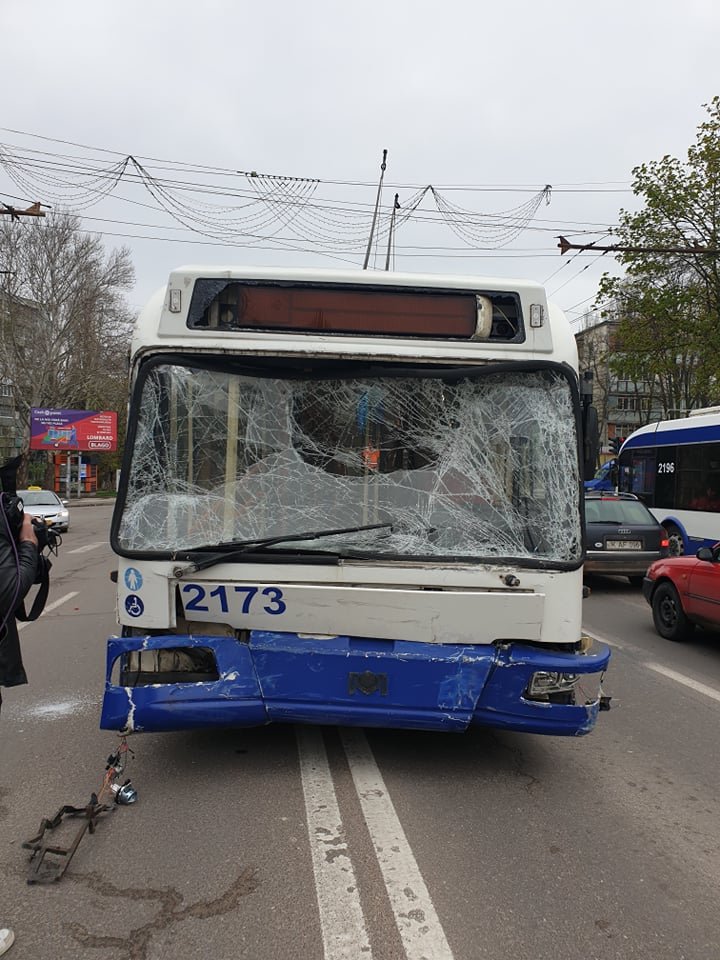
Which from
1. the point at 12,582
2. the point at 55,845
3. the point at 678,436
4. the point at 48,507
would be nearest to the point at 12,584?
the point at 12,582

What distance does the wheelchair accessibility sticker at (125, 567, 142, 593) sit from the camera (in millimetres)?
3885

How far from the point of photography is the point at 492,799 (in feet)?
13.2

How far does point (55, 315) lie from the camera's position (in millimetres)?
47188

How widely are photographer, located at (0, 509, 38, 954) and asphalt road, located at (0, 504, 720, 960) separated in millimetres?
882

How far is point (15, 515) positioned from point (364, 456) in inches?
69.5

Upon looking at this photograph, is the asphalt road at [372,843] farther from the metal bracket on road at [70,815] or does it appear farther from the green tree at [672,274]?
the green tree at [672,274]

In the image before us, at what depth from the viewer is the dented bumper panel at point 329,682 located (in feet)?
12.8

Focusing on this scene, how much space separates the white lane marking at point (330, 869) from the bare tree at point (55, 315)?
4672 centimetres

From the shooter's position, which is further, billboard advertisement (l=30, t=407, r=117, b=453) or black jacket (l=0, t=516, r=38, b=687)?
billboard advertisement (l=30, t=407, r=117, b=453)

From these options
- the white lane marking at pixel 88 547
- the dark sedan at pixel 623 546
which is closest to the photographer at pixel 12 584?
the dark sedan at pixel 623 546

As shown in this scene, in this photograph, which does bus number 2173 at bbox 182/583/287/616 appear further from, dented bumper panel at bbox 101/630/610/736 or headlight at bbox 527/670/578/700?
headlight at bbox 527/670/578/700

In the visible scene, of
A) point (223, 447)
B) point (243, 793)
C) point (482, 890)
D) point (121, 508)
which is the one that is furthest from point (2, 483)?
point (482, 890)

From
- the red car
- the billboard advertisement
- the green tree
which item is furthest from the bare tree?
the red car

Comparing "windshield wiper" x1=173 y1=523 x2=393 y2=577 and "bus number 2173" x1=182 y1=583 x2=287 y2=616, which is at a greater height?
"windshield wiper" x1=173 y1=523 x2=393 y2=577
